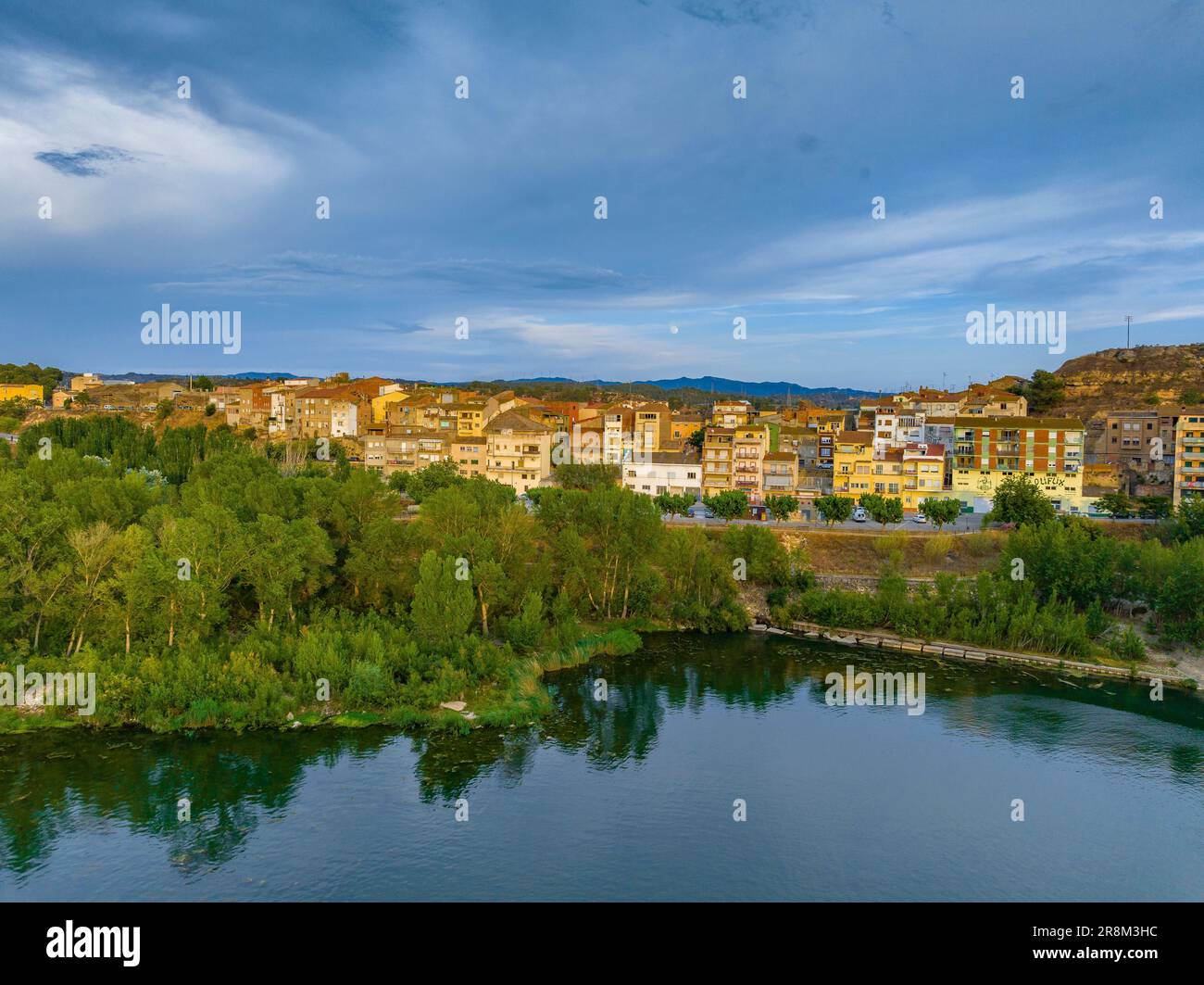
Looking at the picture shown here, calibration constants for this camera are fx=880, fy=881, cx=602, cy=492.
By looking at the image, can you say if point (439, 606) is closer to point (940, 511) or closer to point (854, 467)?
point (940, 511)

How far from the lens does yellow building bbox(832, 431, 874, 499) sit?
23.7m

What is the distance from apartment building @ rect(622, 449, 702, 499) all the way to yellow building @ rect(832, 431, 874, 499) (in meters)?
3.82

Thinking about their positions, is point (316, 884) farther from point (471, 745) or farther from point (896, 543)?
point (896, 543)

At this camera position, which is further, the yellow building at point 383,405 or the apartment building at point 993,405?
the yellow building at point 383,405

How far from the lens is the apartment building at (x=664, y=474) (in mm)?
25109

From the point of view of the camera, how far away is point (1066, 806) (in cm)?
902

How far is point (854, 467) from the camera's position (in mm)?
23828

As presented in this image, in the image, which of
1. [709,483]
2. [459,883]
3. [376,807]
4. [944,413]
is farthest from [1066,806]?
[944,413]

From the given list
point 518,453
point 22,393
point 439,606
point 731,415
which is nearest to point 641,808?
point 439,606

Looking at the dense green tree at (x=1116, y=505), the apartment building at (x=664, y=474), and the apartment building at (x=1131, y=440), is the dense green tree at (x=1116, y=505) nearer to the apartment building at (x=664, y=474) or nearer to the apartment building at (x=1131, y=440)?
the apartment building at (x=1131, y=440)

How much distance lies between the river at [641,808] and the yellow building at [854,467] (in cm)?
1189

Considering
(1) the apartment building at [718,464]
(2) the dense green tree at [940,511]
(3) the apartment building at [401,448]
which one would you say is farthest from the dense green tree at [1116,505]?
(3) the apartment building at [401,448]

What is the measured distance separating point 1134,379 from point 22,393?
5113cm
